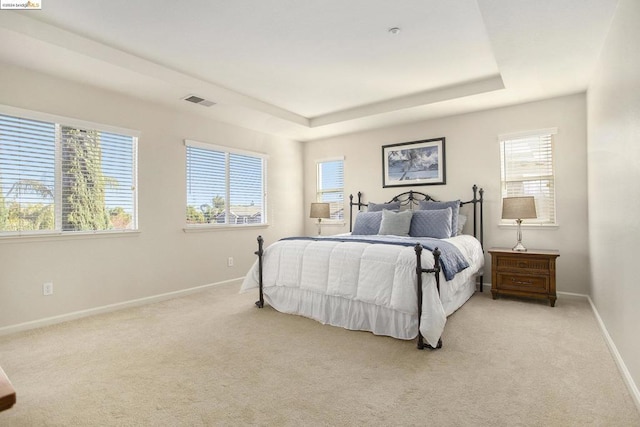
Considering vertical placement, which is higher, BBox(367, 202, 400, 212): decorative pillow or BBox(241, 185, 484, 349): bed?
BBox(367, 202, 400, 212): decorative pillow

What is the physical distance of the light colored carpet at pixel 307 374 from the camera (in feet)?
5.92

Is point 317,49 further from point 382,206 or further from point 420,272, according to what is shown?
point 382,206

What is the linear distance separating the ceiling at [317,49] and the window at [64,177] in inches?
22.0

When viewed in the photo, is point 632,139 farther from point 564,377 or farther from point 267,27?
point 267,27

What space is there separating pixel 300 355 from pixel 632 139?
2505 millimetres

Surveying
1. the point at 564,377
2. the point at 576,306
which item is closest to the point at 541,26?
the point at 564,377

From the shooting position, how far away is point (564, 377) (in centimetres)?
217

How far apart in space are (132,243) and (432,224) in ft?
11.8

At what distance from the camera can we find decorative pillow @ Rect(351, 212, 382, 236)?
471cm

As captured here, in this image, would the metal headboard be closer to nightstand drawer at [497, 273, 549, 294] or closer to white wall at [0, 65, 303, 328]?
nightstand drawer at [497, 273, 549, 294]

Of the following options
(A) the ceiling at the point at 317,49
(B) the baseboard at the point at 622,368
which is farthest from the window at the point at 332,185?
(B) the baseboard at the point at 622,368

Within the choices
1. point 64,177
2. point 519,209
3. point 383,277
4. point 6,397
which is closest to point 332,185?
point 519,209

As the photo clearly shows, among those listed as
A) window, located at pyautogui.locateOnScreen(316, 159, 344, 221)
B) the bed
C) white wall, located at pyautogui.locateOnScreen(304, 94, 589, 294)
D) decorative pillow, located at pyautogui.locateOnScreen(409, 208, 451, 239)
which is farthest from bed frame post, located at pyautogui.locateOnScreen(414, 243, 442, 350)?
window, located at pyautogui.locateOnScreen(316, 159, 344, 221)

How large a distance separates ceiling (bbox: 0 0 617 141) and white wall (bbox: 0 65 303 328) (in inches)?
8.6
